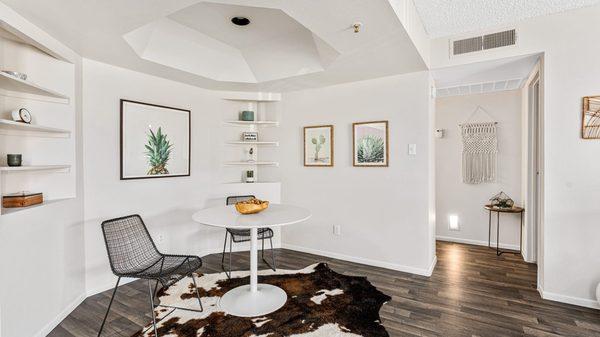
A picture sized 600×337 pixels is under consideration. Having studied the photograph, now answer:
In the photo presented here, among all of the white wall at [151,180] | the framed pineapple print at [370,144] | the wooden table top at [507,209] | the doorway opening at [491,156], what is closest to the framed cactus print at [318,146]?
the framed pineapple print at [370,144]

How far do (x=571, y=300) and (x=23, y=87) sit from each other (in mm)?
4724

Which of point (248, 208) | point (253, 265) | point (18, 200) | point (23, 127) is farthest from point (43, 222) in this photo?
point (253, 265)

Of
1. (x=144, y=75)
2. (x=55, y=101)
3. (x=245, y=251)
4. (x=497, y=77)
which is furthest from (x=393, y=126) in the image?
(x=55, y=101)

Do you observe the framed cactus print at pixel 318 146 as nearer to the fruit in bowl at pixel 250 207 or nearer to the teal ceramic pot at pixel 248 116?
the teal ceramic pot at pixel 248 116

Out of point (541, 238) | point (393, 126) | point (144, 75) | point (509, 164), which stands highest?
point (144, 75)

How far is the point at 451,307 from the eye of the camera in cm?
244

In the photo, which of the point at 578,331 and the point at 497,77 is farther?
the point at 497,77

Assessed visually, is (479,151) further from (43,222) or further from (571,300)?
(43,222)

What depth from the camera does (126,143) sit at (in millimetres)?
2955

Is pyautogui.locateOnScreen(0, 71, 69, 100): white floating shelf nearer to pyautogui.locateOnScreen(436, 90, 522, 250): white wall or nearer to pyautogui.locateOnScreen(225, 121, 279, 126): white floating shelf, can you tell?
pyautogui.locateOnScreen(225, 121, 279, 126): white floating shelf

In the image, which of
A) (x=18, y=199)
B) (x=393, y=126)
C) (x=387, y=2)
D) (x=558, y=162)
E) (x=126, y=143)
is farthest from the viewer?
(x=393, y=126)

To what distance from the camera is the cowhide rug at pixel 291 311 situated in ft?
6.78

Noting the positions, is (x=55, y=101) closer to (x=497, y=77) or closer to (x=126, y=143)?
(x=126, y=143)

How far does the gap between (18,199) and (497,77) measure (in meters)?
4.70
